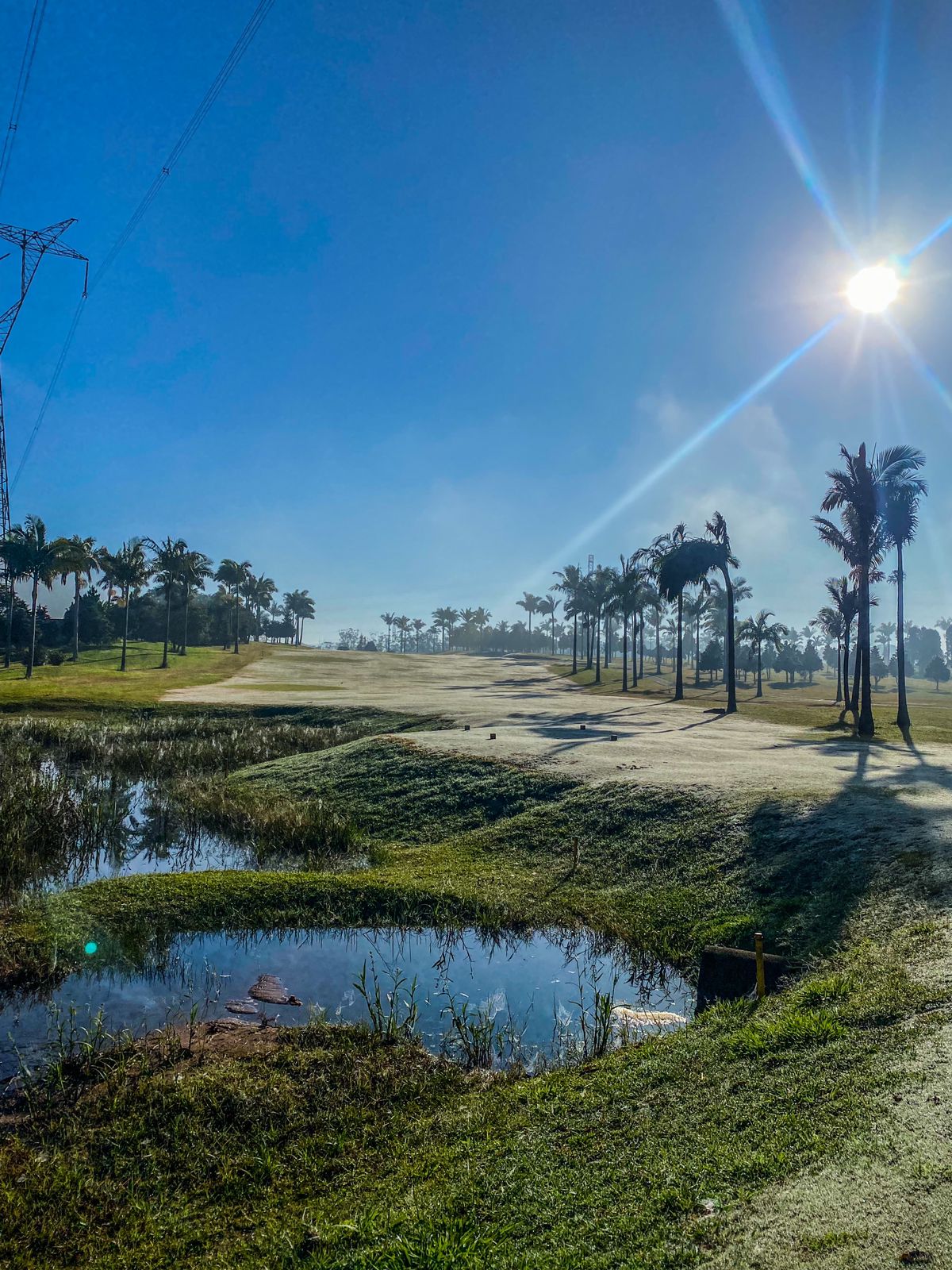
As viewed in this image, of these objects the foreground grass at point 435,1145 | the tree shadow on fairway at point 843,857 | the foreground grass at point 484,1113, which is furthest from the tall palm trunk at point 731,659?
the foreground grass at point 435,1145

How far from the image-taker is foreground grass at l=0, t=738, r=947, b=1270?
18.4 ft

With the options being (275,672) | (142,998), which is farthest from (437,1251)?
(275,672)

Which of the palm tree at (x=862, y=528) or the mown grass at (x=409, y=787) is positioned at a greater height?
the palm tree at (x=862, y=528)

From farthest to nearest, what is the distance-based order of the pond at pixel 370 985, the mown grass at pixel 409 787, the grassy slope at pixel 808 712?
the grassy slope at pixel 808 712 < the mown grass at pixel 409 787 < the pond at pixel 370 985

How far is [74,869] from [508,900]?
1101 cm

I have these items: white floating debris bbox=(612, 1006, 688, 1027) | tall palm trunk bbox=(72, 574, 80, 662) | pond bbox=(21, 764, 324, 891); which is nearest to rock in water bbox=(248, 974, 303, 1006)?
white floating debris bbox=(612, 1006, 688, 1027)

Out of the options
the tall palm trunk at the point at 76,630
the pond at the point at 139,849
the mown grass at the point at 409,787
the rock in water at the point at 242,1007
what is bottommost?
the pond at the point at 139,849

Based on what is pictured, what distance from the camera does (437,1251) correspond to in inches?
207

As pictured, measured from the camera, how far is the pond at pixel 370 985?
1020 cm

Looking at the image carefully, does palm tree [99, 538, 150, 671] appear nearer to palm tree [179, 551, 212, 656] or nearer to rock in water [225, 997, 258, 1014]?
palm tree [179, 551, 212, 656]

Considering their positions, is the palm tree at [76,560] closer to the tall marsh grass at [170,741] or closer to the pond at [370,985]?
the tall marsh grass at [170,741]

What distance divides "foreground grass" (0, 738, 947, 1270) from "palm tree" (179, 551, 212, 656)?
89400 mm

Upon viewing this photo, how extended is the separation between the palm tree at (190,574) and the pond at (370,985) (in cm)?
9153

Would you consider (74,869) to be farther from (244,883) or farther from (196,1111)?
(196,1111)
